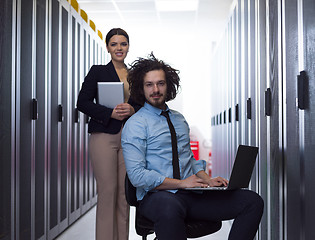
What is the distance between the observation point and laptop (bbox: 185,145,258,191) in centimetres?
167

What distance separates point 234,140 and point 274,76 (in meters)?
1.68

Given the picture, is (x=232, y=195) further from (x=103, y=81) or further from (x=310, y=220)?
(x=103, y=81)

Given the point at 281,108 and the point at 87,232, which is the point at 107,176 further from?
the point at 87,232

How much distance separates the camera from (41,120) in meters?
2.90

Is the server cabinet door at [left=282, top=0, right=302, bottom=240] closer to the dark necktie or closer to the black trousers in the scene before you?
the black trousers

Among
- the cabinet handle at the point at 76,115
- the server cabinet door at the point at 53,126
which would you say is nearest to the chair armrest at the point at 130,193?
the server cabinet door at the point at 53,126

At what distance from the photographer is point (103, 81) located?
249cm

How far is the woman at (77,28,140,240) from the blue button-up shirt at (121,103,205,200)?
465mm

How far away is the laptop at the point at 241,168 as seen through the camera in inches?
65.8

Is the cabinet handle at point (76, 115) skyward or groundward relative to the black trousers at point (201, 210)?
skyward

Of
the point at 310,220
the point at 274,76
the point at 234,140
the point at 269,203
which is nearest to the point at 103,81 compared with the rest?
the point at 274,76

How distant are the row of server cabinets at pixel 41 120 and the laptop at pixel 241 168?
47.9 inches

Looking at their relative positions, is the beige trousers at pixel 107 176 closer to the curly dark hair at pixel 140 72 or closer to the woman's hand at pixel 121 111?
the woman's hand at pixel 121 111

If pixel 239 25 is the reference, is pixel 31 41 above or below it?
below
